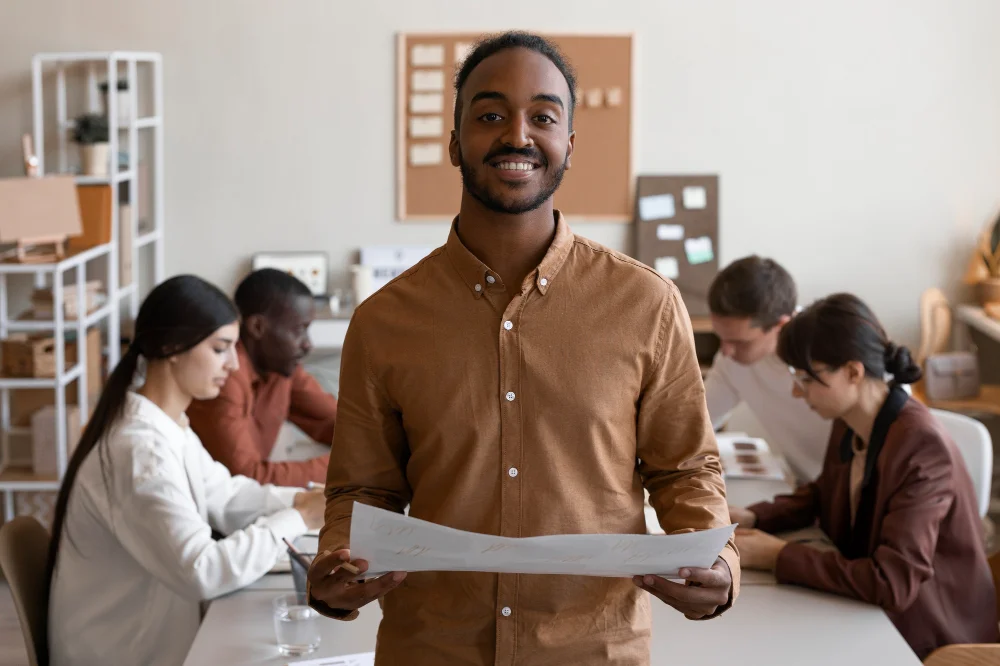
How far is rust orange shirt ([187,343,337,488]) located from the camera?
114 inches

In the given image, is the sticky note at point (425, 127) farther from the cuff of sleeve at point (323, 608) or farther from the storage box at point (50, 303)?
the cuff of sleeve at point (323, 608)

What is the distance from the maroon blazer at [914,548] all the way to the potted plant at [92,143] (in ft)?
11.9

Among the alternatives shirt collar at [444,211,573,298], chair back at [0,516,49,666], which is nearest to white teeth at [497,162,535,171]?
shirt collar at [444,211,573,298]

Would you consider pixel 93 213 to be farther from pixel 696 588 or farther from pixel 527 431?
pixel 696 588

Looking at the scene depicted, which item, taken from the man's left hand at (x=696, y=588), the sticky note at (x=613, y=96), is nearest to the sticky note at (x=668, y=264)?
the sticky note at (x=613, y=96)

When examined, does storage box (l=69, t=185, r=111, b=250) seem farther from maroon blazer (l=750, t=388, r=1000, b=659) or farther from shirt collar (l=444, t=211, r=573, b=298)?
shirt collar (l=444, t=211, r=573, b=298)

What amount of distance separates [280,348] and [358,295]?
204 cm

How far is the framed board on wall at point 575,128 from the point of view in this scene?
208 inches

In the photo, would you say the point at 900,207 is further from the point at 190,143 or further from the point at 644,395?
the point at 644,395

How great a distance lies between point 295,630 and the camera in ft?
6.16

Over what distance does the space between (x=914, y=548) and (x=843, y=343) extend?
0.44 meters

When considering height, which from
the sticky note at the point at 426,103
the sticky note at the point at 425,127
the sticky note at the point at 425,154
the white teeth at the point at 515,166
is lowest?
the white teeth at the point at 515,166

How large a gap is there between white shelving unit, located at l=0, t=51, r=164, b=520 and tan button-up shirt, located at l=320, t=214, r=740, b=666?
3036mm

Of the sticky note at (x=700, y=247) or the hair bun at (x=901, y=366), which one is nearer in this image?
the hair bun at (x=901, y=366)
